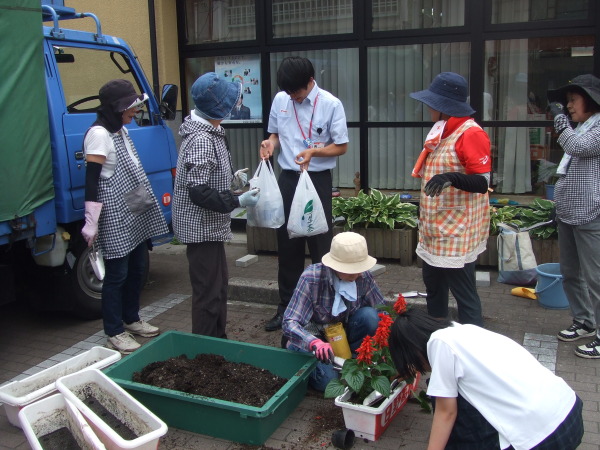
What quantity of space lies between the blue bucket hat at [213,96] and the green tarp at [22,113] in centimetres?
118

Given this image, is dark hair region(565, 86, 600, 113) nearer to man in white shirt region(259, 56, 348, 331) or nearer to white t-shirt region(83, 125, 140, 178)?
man in white shirt region(259, 56, 348, 331)

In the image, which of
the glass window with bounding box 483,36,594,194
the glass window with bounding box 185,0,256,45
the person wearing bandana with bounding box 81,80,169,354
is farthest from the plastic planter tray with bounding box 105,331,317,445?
the glass window with bounding box 185,0,256,45

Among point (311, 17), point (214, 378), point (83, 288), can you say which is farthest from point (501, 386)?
point (311, 17)

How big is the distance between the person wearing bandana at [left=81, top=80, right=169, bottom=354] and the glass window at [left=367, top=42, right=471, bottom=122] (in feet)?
12.5

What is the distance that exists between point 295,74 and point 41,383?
2606mm

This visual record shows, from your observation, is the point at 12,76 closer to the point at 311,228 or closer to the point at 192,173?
the point at 192,173

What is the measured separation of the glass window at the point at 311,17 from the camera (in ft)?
24.5

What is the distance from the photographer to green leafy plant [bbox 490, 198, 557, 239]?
5922 millimetres

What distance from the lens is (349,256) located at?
11.6ft

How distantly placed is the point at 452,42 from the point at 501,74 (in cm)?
65

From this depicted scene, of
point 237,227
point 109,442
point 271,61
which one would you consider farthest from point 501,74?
point 109,442

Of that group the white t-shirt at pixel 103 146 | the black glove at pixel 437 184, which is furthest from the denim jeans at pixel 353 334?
the white t-shirt at pixel 103 146

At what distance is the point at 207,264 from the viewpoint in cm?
412

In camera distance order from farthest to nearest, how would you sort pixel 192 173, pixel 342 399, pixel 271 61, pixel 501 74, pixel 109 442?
1. pixel 271 61
2. pixel 501 74
3. pixel 192 173
4. pixel 342 399
5. pixel 109 442
